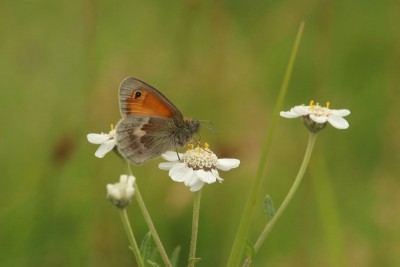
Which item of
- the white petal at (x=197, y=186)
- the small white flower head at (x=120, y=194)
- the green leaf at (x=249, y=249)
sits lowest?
the green leaf at (x=249, y=249)

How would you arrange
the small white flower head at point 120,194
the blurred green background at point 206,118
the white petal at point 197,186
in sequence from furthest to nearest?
the blurred green background at point 206,118, the white petal at point 197,186, the small white flower head at point 120,194

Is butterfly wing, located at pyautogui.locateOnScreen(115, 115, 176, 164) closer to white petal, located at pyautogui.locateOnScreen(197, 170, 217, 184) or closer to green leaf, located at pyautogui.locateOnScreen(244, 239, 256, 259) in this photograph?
white petal, located at pyautogui.locateOnScreen(197, 170, 217, 184)

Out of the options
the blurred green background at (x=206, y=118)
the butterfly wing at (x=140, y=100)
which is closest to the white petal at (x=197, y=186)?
the butterfly wing at (x=140, y=100)

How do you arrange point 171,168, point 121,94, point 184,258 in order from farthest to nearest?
point 184,258 → point 121,94 → point 171,168

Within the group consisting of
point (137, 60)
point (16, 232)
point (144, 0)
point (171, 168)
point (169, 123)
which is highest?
point (144, 0)

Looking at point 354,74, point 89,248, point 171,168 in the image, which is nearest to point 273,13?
point 354,74

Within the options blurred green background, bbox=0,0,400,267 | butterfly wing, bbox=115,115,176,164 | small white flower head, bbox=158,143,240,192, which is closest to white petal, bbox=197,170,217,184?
small white flower head, bbox=158,143,240,192

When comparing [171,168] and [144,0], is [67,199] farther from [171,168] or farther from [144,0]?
[144,0]

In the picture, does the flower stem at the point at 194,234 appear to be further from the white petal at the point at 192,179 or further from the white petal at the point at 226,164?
the white petal at the point at 226,164
